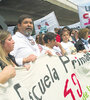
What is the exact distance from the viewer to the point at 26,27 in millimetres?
3020

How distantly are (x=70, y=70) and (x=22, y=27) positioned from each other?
0.92 m

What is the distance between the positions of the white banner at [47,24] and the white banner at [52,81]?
3.38m

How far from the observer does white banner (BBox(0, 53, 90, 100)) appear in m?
1.74

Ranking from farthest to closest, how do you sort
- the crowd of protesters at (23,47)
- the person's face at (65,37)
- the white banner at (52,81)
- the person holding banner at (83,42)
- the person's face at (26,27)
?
the person's face at (65,37) → the person holding banner at (83,42) → the person's face at (26,27) → the crowd of protesters at (23,47) → the white banner at (52,81)

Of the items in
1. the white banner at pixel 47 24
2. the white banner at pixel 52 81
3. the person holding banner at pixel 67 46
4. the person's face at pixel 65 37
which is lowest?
the white banner at pixel 52 81

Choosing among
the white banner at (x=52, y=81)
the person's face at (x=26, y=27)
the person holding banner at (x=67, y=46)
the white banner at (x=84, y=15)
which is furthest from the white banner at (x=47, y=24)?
the person's face at (x=26, y=27)

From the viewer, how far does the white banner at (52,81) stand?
5.71 feet

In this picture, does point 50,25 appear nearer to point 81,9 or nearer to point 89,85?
point 81,9

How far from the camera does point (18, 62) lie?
2492 millimetres

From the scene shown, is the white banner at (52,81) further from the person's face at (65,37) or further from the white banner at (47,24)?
the white banner at (47,24)

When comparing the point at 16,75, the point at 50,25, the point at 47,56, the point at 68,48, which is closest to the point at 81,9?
the point at 50,25

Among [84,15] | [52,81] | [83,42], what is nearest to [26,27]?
[52,81]

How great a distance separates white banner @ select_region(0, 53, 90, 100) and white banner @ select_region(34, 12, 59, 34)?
11.1 ft

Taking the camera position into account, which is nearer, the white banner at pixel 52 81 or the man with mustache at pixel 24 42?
the white banner at pixel 52 81
